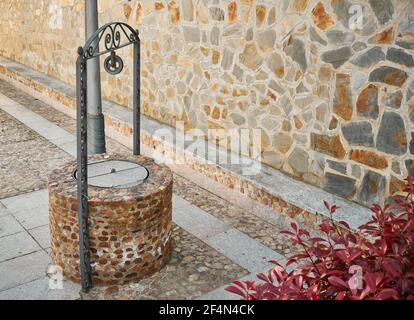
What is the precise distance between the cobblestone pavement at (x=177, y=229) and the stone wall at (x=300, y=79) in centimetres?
77

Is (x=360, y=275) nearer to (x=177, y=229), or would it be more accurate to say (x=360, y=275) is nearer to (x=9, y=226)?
(x=177, y=229)

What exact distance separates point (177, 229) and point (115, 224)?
3.89 ft

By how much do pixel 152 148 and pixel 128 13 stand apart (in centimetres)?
222

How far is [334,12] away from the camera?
4.34 meters

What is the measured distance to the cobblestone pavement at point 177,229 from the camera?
375 centimetres

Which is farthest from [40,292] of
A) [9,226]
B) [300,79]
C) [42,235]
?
[300,79]

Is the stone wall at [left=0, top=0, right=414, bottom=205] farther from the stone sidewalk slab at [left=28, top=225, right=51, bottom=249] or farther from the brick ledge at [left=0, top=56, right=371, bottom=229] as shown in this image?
the stone sidewalk slab at [left=28, top=225, right=51, bottom=249]

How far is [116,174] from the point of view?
4.01 metres

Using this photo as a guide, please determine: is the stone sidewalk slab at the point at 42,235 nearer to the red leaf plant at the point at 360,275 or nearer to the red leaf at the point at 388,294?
the red leaf plant at the point at 360,275

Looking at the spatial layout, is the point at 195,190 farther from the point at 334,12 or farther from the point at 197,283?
the point at 334,12

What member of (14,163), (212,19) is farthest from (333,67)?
(14,163)

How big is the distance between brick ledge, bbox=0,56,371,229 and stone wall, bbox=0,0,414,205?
0.16m

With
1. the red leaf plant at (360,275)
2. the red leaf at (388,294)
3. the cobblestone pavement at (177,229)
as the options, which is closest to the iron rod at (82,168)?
the cobblestone pavement at (177,229)
